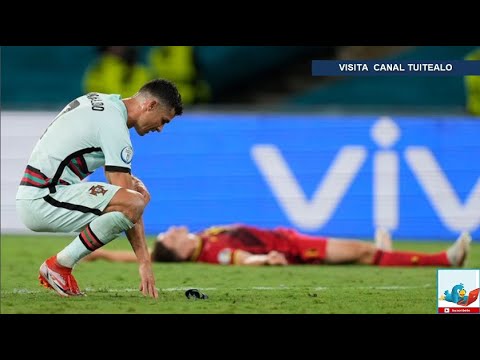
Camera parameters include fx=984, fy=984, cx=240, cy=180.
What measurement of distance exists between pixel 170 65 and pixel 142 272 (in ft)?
20.3

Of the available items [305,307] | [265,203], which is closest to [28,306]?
[305,307]

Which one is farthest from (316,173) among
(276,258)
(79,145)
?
(79,145)

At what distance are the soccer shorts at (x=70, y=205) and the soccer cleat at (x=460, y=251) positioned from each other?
303cm

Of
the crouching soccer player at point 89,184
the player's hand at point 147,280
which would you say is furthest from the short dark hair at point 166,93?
the player's hand at point 147,280

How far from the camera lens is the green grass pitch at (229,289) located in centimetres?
558

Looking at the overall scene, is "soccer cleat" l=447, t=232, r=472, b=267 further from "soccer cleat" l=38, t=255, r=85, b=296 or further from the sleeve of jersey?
"soccer cleat" l=38, t=255, r=85, b=296

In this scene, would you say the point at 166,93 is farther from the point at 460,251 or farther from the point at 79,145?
the point at 460,251

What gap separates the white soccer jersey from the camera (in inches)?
223

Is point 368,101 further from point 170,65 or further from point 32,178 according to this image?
point 32,178

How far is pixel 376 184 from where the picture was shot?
31.1 feet

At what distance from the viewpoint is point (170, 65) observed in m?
11.7

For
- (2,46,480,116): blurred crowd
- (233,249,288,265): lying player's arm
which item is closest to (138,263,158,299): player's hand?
(233,249,288,265): lying player's arm

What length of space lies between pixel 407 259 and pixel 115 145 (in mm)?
3142

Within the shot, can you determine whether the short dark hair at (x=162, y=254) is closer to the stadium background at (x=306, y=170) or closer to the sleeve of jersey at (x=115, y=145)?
the stadium background at (x=306, y=170)
